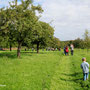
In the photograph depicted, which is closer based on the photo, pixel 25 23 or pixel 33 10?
pixel 25 23

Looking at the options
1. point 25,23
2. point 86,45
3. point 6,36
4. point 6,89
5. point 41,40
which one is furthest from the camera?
point 86,45

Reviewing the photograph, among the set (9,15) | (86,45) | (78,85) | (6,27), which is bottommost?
(78,85)

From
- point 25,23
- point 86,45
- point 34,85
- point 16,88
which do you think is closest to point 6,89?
point 16,88

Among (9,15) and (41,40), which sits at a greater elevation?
(9,15)

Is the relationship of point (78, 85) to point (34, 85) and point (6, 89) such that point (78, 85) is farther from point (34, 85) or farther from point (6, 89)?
point (6, 89)

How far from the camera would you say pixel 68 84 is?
764 centimetres

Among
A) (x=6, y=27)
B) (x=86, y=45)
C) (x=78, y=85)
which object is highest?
(x=6, y=27)

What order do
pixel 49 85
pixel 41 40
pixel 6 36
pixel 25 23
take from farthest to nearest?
pixel 41 40 < pixel 6 36 < pixel 25 23 < pixel 49 85

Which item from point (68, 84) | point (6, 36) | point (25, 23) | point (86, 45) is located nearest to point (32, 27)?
point (25, 23)

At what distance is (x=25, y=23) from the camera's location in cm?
1894

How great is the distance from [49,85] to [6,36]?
49.5ft

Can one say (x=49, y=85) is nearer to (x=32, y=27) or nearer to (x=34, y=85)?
(x=34, y=85)

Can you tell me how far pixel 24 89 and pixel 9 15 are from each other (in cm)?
1460

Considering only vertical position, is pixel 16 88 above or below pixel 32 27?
below
